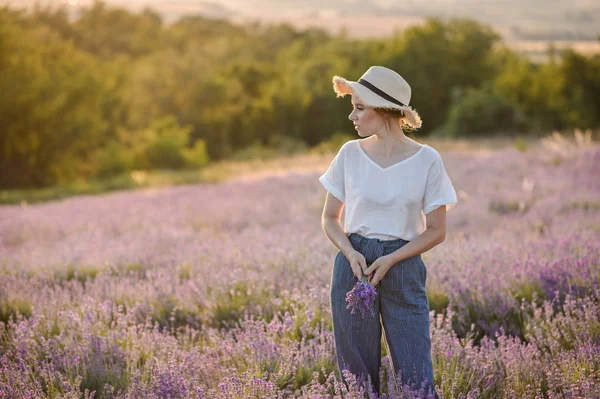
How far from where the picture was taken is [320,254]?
5.37 m

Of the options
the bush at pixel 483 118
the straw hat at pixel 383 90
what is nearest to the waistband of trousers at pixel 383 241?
the straw hat at pixel 383 90

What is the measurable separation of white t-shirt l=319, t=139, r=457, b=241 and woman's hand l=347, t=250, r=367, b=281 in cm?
15

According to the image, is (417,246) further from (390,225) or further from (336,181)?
(336,181)

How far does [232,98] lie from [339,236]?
1636 inches

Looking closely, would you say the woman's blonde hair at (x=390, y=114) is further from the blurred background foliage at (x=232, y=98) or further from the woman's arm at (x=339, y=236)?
the blurred background foliage at (x=232, y=98)

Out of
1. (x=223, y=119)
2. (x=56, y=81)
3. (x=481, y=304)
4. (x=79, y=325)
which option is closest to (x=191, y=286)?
(x=79, y=325)

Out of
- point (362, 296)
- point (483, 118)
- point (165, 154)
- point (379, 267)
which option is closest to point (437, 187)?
point (379, 267)

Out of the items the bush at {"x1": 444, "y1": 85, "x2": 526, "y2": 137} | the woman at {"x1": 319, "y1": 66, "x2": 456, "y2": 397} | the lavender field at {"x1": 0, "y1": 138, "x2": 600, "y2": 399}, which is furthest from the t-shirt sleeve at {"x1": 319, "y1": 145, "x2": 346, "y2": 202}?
the bush at {"x1": 444, "y1": 85, "x2": 526, "y2": 137}

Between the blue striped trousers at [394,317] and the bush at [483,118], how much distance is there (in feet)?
114

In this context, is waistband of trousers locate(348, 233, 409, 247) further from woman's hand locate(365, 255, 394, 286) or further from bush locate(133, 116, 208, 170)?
bush locate(133, 116, 208, 170)

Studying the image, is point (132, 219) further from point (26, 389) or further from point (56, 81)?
point (56, 81)

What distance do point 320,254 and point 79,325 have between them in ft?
7.37

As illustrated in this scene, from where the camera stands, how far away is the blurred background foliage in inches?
1097

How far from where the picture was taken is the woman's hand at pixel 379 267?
264cm
